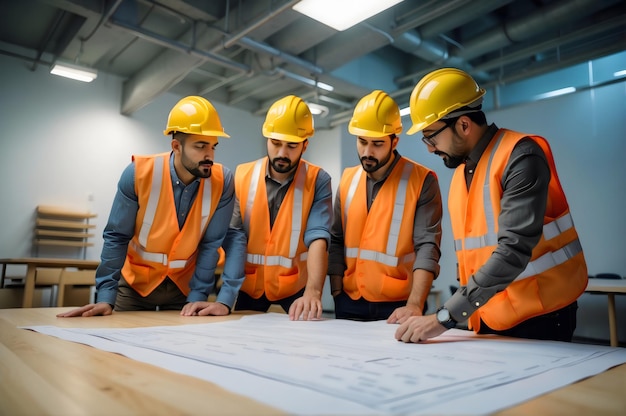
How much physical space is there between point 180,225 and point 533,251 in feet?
4.45

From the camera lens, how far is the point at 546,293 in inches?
47.2

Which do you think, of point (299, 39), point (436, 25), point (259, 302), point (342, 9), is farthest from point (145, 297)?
point (436, 25)

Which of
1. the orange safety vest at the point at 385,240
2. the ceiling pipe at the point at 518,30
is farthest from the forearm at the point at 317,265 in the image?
the ceiling pipe at the point at 518,30

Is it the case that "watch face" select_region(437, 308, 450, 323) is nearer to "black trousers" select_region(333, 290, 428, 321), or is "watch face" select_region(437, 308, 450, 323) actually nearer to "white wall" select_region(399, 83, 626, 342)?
"black trousers" select_region(333, 290, 428, 321)

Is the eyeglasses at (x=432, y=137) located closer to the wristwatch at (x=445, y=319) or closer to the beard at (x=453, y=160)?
the beard at (x=453, y=160)

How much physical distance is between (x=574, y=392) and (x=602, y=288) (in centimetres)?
309

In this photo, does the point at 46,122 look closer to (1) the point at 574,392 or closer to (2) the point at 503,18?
(2) the point at 503,18

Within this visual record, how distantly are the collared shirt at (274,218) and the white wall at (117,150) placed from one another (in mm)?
4644

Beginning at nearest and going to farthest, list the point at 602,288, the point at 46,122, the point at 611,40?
the point at 602,288 < the point at 611,40 < the point at 46,122

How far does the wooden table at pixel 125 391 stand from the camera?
0.53 m

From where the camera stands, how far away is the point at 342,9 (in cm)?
361

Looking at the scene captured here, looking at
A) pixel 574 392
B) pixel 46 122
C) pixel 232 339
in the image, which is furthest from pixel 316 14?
pixel 46 122

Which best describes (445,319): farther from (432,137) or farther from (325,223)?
(325,223)

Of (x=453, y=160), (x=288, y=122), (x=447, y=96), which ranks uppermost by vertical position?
(x=288, y=122)
